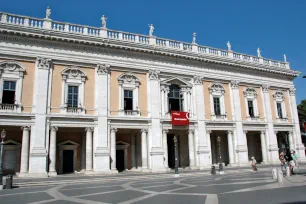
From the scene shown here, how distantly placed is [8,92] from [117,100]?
8.75 metres

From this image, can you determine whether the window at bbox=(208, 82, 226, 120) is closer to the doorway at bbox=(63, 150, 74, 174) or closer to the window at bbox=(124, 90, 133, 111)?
the window at bbox=(124, 90, 133, 111)

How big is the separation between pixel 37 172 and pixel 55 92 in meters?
6.47

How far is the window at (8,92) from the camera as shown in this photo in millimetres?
20750

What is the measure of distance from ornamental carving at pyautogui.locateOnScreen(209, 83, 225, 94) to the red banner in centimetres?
472

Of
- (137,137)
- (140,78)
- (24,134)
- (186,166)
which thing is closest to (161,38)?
(140,78)

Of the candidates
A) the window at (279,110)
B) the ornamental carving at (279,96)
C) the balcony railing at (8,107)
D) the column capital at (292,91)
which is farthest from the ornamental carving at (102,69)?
the column capital at (292,91)

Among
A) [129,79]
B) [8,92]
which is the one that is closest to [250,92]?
[129,79]

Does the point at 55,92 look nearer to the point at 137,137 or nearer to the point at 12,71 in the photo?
the point at 12,71

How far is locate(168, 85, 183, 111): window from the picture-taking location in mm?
26859

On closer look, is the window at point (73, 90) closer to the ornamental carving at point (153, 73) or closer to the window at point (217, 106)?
the ornamental carving at point (153, 73)

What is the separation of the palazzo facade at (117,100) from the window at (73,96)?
3.4 inches

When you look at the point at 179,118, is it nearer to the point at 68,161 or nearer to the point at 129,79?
the point at 129,79

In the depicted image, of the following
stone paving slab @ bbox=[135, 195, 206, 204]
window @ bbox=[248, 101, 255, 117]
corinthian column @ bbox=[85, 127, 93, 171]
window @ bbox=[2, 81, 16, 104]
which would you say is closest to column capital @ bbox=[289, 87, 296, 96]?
window @ bbox=[248, 101, 255, 117]

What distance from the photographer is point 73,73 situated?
2305cm
